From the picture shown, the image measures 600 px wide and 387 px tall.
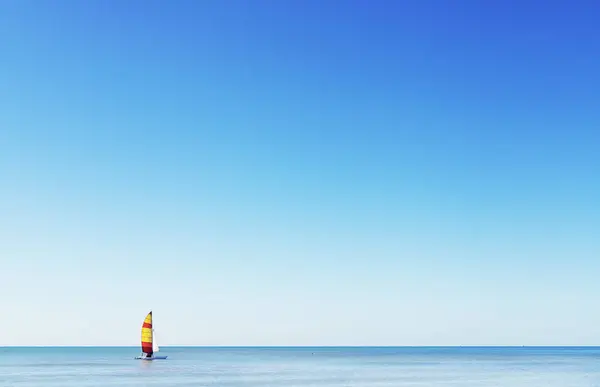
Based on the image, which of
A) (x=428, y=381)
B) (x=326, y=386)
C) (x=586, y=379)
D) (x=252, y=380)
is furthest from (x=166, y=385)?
(x=586, y=379)

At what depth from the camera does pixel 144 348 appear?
128 m

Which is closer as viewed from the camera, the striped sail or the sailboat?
the striped sail

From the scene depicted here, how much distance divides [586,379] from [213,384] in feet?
150

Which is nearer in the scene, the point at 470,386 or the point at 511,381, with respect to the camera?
the point at 470,386

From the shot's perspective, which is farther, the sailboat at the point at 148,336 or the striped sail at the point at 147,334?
the sailboat at the point at 148,336

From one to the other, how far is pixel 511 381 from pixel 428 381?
385 inches

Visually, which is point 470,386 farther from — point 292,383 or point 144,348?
point 144,348

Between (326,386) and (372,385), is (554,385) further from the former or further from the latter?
(326,386)

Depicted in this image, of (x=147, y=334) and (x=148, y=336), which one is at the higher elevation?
(x=147, y=334)

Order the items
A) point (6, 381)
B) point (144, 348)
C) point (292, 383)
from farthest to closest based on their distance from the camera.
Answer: point (144, 348)
point (6, 381)
point (292, 383)

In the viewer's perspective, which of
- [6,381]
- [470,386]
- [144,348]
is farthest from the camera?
[144,348]

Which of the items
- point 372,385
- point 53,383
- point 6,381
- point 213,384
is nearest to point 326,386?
point 372,385

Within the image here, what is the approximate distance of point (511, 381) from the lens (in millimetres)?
83625

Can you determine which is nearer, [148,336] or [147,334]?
[147,334]
